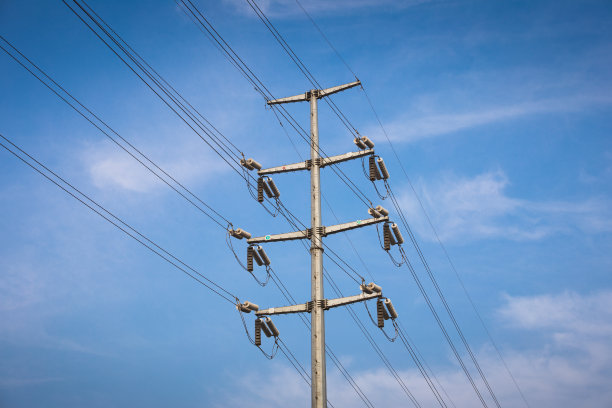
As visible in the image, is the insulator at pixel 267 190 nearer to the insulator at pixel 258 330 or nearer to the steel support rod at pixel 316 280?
the steel support rod at pixel 316 280

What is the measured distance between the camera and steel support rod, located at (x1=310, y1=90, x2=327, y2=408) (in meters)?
20.1

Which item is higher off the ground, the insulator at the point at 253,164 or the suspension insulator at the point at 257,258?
the insulator at the point at 253,164

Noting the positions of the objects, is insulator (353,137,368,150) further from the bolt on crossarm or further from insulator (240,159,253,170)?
insulator (240,159,253,170)

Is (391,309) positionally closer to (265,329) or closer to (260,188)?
(265,329)

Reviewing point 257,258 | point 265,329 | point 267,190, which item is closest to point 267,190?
point 267,190

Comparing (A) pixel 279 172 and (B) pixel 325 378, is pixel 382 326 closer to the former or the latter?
(B) pixel 325 378

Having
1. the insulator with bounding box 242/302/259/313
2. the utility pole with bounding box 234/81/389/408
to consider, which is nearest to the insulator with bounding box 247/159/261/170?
the utility pole with bounding box 234/81/389/408

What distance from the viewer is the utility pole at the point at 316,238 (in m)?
20.6

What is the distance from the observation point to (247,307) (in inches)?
897

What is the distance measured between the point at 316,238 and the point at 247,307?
3419mm

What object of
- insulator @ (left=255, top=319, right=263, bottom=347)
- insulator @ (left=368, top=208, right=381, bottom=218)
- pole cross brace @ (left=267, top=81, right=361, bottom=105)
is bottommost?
insulator @ (left=255, top=319, right=263, bottom=347)

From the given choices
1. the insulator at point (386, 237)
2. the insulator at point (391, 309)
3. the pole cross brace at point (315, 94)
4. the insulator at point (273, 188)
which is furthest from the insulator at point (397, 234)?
the pole cross brace at point (315, 94)

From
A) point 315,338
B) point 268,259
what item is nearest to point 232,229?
point 268,259

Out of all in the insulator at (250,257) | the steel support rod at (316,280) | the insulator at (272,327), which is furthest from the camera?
the insulator at (250,257)
